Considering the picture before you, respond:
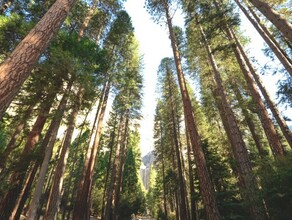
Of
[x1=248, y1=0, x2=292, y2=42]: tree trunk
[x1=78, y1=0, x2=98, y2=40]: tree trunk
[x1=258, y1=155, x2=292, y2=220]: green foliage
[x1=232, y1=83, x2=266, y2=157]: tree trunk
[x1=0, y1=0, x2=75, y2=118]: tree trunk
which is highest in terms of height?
[x1=78, y1=0, x2=98, y2=40]: tree trunk

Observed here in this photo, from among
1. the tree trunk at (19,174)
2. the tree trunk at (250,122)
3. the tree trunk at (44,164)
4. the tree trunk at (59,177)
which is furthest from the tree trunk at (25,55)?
the tree trunk at (250,122)

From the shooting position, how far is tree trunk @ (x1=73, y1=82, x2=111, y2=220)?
1145 cm

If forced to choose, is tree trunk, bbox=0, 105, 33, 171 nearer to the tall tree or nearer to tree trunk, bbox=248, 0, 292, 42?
the tall tree

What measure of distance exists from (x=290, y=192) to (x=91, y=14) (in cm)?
1366

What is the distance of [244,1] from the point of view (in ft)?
45.6

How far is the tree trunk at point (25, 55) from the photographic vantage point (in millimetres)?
3387

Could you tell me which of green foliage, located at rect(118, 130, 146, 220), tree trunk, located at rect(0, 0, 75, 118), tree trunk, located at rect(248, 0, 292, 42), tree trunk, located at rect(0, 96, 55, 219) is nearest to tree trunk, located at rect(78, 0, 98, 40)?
tree trunk, located at rect(0, 96, 55, 219)

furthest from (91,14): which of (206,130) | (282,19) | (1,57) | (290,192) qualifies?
(206,130)

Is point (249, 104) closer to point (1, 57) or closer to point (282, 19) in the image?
point (282, 19)

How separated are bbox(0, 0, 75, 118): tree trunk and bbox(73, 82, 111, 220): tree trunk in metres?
9.66

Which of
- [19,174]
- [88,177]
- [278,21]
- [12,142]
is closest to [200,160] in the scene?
[278,21]

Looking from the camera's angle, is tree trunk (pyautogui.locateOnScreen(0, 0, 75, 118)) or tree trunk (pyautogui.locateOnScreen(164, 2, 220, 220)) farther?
tree trunk (pyautogui.locateOnScreen(164, 2, 220, 220))

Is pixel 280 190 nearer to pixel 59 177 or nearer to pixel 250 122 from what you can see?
pixel 59 177

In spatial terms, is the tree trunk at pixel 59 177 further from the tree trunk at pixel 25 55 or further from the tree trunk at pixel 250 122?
the tree trunk at pixel 250 122
